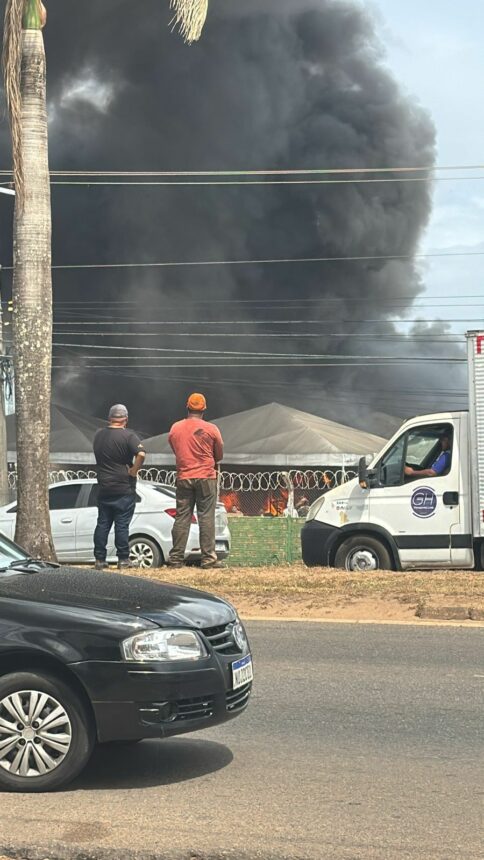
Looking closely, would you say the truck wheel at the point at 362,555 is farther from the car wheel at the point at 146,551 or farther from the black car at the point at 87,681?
the black car at the point at 87,681

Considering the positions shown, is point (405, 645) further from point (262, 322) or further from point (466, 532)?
point (262, 322)

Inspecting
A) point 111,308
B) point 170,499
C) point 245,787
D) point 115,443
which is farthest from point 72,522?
point 111,308

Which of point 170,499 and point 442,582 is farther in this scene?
point 170,499

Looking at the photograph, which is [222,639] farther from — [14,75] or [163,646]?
[14,75]

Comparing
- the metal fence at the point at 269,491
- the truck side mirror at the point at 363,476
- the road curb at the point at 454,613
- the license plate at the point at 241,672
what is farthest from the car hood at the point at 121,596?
the metal fence at the point at 269,491

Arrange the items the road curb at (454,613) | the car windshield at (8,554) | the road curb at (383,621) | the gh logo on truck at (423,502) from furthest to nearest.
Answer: the gh logo on truck at (423,502) → the road curb at (454,613) → the road curb at (383,621) → the car windshield at (8,554)

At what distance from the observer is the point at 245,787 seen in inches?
219

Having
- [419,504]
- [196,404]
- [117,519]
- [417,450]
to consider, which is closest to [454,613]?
[419,504]

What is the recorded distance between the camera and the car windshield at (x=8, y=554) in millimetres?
6310

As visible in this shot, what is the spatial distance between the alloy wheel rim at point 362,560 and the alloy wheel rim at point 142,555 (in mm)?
3421

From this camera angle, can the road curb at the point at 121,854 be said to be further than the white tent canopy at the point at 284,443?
No

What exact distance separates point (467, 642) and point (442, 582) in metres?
2.73

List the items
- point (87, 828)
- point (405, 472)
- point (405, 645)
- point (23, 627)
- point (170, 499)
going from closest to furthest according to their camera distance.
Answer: point (87, 828) → point (23, 627) → point (405, 645) → point (405, 472) → point (170, 499)

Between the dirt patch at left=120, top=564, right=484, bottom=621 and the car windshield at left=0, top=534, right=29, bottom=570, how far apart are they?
4465 millimetres
